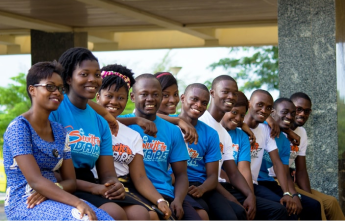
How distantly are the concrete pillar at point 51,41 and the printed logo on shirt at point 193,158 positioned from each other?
822 centimetres

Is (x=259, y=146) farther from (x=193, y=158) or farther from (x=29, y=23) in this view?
(x=29, y=23)

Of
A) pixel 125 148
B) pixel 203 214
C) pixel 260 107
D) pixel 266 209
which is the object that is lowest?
pixel 266 209

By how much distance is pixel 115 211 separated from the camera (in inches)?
156

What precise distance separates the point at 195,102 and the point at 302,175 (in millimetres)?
2122

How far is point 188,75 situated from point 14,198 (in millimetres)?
28095

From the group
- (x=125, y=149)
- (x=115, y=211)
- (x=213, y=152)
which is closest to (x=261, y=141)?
(x=213, y=152)

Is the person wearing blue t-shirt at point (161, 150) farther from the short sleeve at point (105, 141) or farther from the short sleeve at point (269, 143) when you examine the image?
the short sleeve at point (269, 143)

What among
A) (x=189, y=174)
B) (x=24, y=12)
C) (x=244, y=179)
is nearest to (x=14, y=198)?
(x=189, y=174)

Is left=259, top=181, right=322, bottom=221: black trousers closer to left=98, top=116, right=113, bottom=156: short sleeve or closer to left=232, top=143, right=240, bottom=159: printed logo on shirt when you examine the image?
left=232, top=143, right=240, bottom=159: printed logo on shirt

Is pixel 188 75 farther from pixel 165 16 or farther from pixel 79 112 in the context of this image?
pixel 79 112

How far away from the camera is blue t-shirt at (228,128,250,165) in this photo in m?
6.19

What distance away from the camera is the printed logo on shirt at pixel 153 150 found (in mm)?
4914

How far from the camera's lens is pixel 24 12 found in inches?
459

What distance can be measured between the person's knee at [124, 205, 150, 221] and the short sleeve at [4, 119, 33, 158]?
0.82 meters
